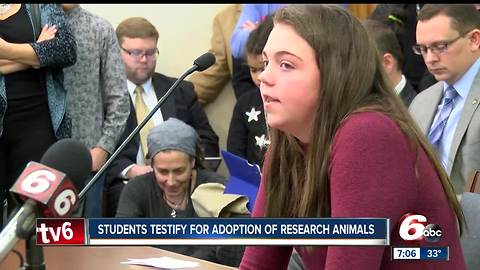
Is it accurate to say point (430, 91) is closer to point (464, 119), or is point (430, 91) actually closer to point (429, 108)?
point (429, 108)

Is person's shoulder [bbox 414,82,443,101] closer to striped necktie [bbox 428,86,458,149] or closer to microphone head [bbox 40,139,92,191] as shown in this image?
striped necktie [bbox 428,86,458,149]

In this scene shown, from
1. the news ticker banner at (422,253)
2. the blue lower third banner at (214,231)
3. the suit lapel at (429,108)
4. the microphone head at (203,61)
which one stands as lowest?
the news ticker banner at (422,253)

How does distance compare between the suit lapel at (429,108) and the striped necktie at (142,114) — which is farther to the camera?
the striped necktie at (142,114)

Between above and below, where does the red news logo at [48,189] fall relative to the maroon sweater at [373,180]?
below

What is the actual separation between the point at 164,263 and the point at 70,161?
0.96m

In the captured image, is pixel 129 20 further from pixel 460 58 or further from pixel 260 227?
pixel 260 227

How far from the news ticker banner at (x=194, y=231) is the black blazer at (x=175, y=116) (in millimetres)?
1792

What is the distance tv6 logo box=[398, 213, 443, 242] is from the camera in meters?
1.67

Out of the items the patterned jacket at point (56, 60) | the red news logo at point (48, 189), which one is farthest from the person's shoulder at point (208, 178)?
the red news logo at point (48, 189)

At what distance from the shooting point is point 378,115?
64.2 inches

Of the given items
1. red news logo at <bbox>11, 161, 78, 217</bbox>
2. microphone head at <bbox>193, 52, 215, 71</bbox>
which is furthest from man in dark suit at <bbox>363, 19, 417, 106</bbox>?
red news logo at <bbox>11, 161, 78, 217</bbox>

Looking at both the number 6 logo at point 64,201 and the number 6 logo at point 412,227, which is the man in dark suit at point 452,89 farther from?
the number 6 logo at point 64,201

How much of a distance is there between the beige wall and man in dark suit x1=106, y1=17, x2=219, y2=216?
41 cm

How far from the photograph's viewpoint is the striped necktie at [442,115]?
117 inches
